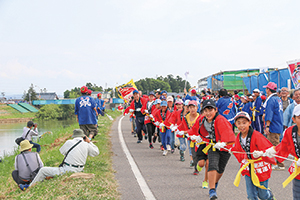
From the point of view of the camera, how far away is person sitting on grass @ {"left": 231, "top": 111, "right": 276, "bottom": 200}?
13.0 ft

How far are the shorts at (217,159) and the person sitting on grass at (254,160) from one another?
2.08 ft

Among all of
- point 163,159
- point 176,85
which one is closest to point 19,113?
point 163,159

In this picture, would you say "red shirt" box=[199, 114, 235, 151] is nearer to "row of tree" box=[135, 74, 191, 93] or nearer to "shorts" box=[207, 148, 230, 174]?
"shorts" box=[207, 148, 230, 174]

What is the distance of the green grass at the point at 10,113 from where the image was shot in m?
62.3

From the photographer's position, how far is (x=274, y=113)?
290 inches

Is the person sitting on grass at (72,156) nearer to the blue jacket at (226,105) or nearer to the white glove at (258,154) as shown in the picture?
the white glove at (258,154)

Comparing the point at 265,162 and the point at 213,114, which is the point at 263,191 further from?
the point at 213,114

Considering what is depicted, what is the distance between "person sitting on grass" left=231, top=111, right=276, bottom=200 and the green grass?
64017 millimetres

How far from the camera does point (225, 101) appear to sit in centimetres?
846

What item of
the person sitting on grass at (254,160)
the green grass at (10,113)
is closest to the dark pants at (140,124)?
the person sitting on grass at (254,160)

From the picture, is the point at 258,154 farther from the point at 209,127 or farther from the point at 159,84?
the point at 159,84

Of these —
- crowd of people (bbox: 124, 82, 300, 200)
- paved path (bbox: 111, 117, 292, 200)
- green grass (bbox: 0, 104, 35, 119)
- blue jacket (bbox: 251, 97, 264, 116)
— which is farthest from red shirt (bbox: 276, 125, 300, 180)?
green grass (bbox: 0, 104, 35, 119)

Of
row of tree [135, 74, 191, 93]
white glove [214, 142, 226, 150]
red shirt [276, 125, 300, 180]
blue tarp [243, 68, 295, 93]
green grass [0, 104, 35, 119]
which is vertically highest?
row of tree [135, 74, 191, 93]

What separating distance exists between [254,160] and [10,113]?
6980cm
